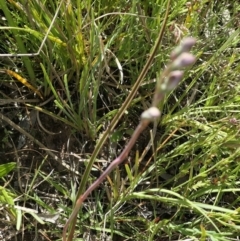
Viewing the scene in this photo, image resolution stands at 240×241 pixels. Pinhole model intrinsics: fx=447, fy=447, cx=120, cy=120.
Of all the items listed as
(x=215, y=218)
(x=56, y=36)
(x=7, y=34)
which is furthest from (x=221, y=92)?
(x=7, y=34)

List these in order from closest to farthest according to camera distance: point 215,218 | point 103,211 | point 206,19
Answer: point 215,218
point 103,211
point 206,19

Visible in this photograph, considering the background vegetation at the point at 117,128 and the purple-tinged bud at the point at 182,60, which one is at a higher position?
the purple-tinged bud at the point at 182,60

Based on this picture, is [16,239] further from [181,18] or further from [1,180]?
[181,18]

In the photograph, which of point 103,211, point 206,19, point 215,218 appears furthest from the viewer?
point 206,19

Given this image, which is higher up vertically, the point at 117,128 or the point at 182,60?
the point at 182,60

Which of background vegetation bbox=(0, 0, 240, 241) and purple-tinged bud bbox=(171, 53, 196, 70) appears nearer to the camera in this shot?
purple-tinged bud bbox=(171, 53, 196, 70)

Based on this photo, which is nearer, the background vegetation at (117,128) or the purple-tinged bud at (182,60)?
the purple-tinged bud at (182,60)

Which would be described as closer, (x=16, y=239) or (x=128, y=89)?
(x=16, y=239)

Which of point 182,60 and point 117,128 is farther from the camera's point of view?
point 117,128
